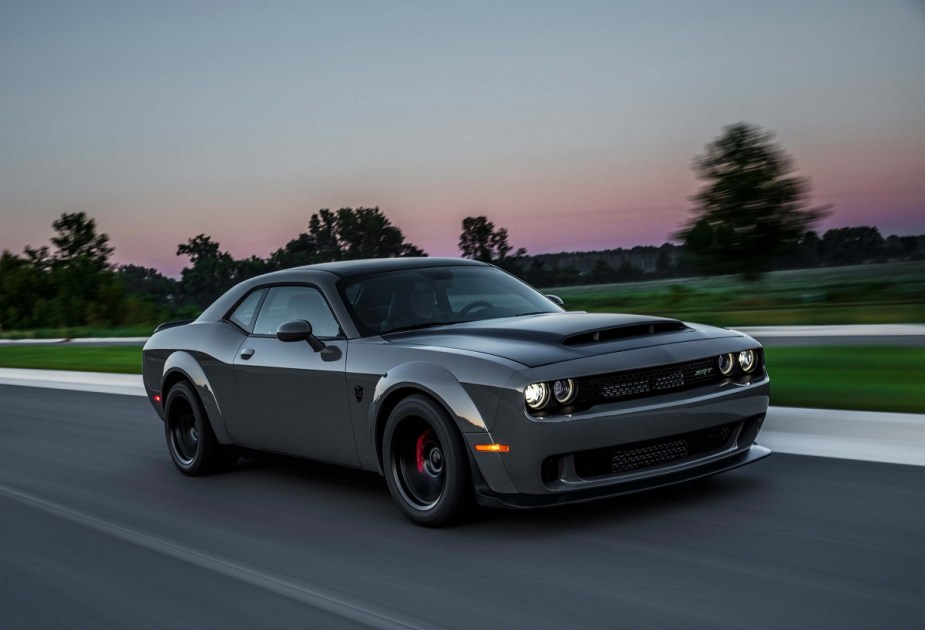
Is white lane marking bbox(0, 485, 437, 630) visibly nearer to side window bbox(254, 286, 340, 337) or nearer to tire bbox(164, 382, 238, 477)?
tire bbox(164, 382, 238, 477)

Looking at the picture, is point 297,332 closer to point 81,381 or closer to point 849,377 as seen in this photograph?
point 849,377

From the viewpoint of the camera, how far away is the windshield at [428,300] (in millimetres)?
6219

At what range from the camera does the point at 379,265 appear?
6.71 meters

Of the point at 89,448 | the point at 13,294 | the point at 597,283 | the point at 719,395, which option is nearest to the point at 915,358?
the point at 719,395

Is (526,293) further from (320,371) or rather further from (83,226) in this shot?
(83,226)

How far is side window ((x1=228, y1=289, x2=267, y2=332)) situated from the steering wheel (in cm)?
152

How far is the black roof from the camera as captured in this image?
6.60 metres

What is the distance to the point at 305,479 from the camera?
7.14m

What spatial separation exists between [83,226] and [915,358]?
142 metres

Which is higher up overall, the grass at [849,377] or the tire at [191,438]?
the tire at [191,438]

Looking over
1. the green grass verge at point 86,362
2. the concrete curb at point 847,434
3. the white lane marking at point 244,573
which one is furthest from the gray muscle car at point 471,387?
the green grass verge at point 86,362

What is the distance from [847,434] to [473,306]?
2.63 metres

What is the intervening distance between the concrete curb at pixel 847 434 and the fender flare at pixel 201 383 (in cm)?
363

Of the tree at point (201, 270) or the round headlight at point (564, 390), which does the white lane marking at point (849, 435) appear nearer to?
the round headlight at point (564, 390)
